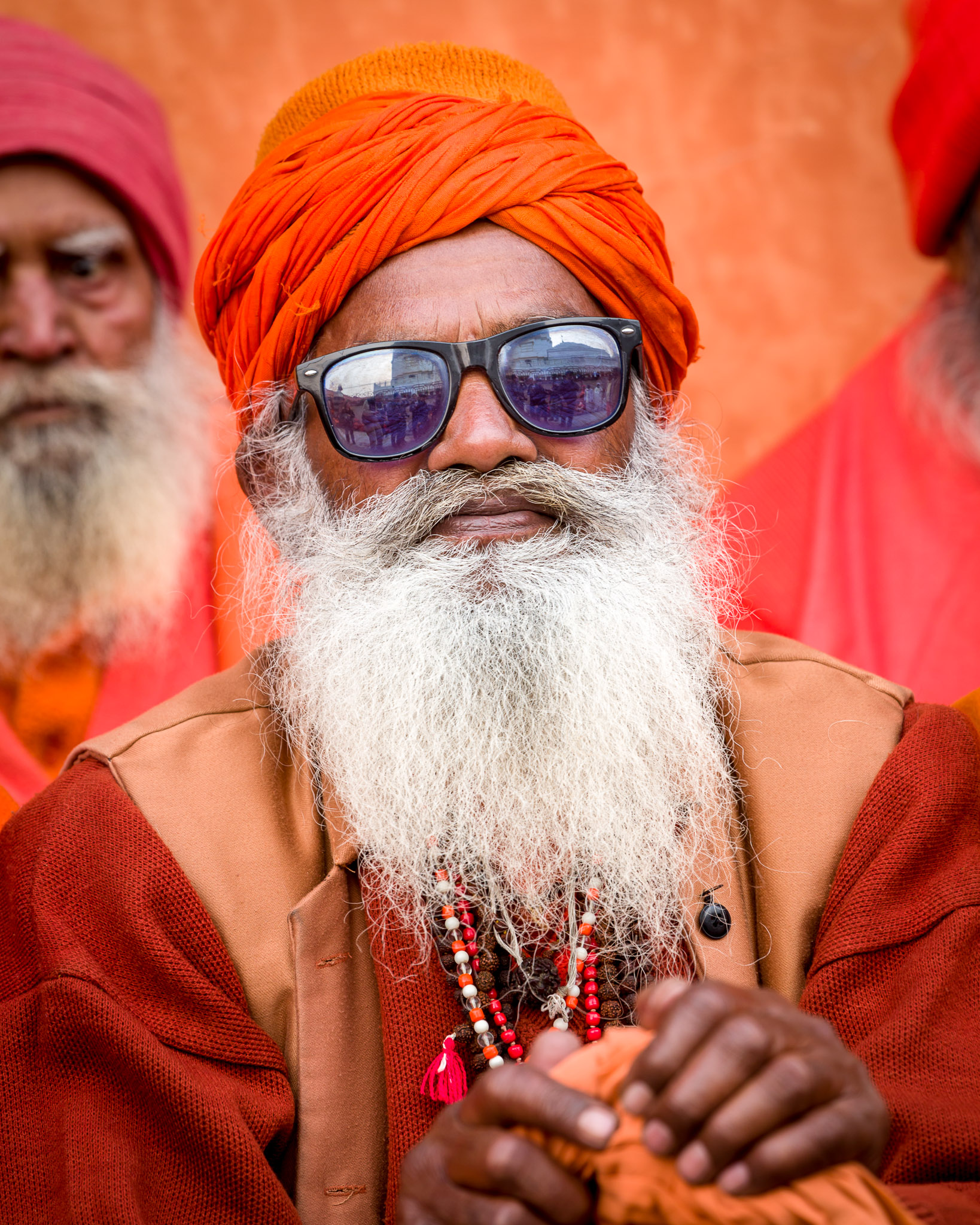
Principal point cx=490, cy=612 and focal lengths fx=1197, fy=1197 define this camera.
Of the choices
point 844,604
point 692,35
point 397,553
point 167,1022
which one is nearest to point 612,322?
point 397,553

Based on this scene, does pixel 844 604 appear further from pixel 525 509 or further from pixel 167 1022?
pixel 167 1022

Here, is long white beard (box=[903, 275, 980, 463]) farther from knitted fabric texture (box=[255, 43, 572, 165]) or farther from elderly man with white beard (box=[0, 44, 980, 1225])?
knitted fabric texture (box=[255, 43, 572, 165])

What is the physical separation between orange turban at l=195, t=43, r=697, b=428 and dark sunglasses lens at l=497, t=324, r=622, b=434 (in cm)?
18

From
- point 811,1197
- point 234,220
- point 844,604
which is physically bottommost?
point 811,1197

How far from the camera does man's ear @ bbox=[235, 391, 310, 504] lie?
8.15 ft

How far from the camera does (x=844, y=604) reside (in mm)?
3736

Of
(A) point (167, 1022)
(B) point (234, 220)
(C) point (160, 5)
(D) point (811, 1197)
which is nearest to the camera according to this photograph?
(D) point (811, 1197)

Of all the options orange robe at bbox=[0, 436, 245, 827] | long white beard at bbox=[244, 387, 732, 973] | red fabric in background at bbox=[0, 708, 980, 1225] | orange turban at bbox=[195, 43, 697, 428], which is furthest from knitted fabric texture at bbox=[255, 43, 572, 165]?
red fabric in background at bbox=[0, 708, 980, 1225]

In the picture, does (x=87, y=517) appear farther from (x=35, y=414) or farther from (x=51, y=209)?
(x=51, y=209)

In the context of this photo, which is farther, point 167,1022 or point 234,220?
point 234,220

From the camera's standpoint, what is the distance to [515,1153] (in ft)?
4.33

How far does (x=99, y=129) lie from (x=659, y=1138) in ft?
11.6

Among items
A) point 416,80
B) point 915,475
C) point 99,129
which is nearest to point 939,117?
point 915,475

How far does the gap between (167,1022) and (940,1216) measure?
1.08 metres
